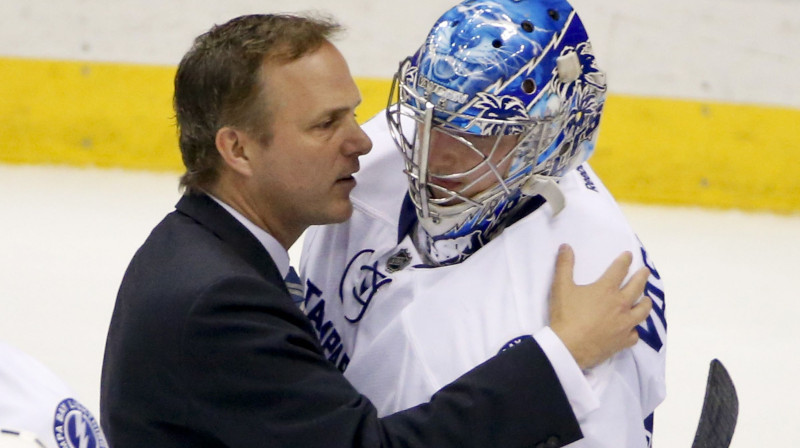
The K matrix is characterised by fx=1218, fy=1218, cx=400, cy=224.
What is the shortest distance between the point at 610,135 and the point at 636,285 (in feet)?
8.35

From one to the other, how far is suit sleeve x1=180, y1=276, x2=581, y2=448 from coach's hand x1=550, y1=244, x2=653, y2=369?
50 millimetres

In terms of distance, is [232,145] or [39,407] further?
[232,145]

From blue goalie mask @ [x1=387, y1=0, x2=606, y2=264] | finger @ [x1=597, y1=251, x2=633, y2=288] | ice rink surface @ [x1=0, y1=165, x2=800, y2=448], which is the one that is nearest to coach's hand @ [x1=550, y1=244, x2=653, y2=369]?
finger @ [x1=597, y1=251, x2=633, y2=288]

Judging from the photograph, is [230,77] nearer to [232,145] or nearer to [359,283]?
[232,145]

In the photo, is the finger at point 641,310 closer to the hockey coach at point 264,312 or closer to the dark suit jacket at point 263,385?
the hockey coach at point 264,312

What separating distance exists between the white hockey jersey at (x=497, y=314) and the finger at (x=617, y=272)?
2cm

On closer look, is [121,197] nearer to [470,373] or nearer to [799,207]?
[799,207]

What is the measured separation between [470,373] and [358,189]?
0.44 m

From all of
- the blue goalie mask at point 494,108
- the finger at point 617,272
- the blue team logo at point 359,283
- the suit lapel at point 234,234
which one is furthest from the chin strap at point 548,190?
the suit lapel at point 234,234

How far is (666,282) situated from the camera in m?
3.56

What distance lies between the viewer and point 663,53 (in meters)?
3.98

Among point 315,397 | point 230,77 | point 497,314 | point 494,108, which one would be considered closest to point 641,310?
point 497,314

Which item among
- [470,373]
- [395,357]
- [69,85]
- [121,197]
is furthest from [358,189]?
[69,85]

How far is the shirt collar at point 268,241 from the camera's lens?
166 centimetres
